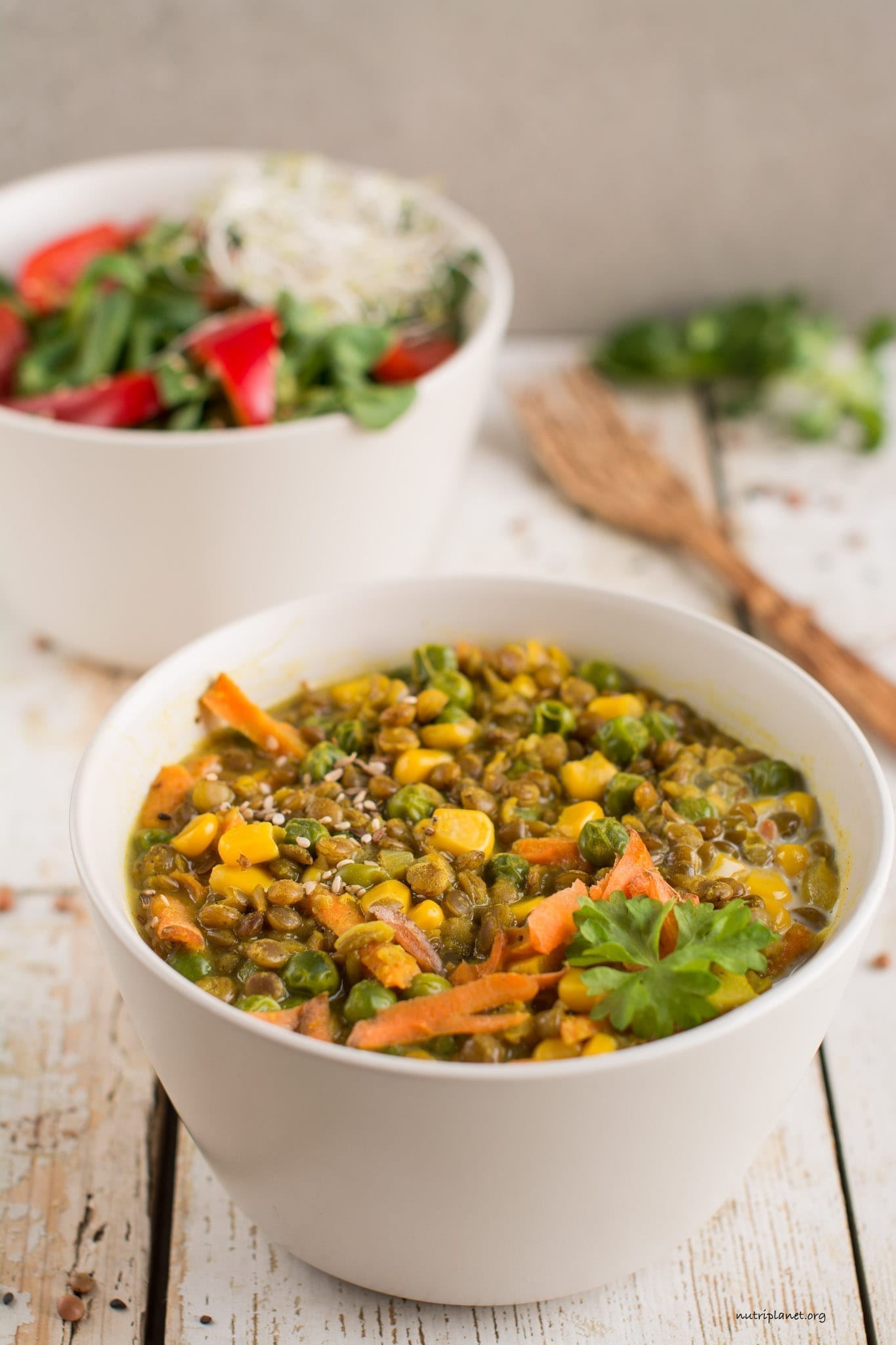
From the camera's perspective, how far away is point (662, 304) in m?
4.70

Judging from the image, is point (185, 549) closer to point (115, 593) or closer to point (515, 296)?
point (115, 593)

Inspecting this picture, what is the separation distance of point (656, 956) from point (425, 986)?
30cm

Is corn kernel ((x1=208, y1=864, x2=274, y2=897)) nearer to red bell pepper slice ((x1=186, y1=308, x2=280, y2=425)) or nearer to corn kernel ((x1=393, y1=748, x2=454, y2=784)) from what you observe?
corn kernel ((x1=393, y1=748, x2=454, y2=784))

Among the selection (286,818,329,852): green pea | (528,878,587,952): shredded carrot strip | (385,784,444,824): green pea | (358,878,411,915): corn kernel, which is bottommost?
(286,818,329,852): green pea

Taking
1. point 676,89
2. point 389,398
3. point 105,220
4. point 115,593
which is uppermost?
point 676,89

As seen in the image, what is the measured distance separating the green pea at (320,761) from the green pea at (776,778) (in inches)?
26.8

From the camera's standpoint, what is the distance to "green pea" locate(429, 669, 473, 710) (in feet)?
7.66

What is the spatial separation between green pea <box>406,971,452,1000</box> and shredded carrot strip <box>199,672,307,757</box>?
0.63 meters

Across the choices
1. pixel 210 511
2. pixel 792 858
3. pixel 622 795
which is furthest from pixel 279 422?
pixel 792 858

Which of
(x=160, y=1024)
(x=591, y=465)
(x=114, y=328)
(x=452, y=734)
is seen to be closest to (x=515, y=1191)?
(x=160, y=1024)

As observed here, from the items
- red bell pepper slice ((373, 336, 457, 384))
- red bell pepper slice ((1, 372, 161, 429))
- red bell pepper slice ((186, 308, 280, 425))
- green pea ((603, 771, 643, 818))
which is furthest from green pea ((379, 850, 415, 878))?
red bell pepper slice ((373, 336, 457, 384))

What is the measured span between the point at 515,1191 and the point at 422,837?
0.58 meters

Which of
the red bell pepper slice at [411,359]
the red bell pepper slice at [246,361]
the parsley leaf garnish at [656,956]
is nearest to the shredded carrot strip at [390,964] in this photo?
the parsley leaf garnish at [656,956]

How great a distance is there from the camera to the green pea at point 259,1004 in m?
1.75
